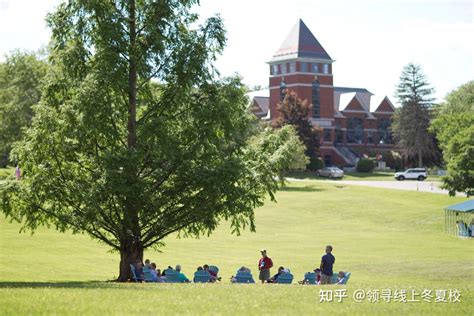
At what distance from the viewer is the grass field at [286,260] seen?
15406 millimetres

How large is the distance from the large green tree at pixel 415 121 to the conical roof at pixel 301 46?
1258 centimetres

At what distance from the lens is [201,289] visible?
18.7 m

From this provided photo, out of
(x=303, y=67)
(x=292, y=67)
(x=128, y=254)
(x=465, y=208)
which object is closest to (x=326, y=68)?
(x=303, y=67)

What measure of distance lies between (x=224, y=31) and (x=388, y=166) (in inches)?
3748

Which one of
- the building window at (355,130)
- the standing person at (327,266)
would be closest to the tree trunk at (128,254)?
the standing person at (327,266)

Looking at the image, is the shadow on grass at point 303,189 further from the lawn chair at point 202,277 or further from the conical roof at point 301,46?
the lawn chair at point 202,277

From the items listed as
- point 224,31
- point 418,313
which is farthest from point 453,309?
point 224,31

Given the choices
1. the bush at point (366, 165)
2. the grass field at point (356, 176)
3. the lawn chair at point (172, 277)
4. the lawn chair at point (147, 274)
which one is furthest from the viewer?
the bush at point (366, 165)

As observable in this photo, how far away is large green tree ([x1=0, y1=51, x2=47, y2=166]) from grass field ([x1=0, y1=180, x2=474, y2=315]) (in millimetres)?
28049

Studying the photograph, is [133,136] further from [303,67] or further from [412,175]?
[303,67]

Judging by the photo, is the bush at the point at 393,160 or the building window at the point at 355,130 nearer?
the bush at the point at 393,160

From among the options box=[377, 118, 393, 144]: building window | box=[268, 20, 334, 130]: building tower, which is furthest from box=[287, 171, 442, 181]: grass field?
box=[377, 118, 393, 144]: building window

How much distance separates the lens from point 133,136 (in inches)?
989

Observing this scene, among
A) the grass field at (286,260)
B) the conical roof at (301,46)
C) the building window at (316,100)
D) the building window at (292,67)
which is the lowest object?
the grass field at (286,260)
